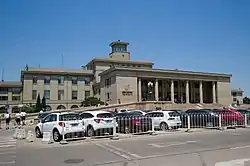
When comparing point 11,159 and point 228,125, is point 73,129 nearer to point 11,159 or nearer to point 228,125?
point 11,159

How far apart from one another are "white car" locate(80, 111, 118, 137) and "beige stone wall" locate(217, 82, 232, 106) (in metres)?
69.9

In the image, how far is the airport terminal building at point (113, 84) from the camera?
71688mm

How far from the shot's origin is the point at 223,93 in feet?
272

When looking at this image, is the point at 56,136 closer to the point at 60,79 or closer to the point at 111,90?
the point at 111,90

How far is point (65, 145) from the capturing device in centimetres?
1469

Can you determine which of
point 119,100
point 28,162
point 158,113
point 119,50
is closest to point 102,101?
point 119,100

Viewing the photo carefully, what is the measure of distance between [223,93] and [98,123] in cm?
7226

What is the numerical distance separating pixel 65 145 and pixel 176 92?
69000 mm

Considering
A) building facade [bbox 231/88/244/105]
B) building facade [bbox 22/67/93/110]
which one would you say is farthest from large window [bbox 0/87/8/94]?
building facade [bbox 231/88/244/105]

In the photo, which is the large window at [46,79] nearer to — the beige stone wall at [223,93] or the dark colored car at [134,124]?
the beige stone wall at [223,93]

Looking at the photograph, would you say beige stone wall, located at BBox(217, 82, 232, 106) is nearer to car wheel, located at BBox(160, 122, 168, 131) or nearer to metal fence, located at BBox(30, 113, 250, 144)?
metal fence, located at BBox(30, 113, 250, 144)

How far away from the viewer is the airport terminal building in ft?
235

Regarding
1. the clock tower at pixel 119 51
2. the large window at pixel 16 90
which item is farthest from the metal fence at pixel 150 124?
the large window at pixel 16 90

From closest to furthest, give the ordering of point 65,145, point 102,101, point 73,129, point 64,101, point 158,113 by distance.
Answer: point 65,145
point 73,129
point 158,113
point 102,101
point 64,101
